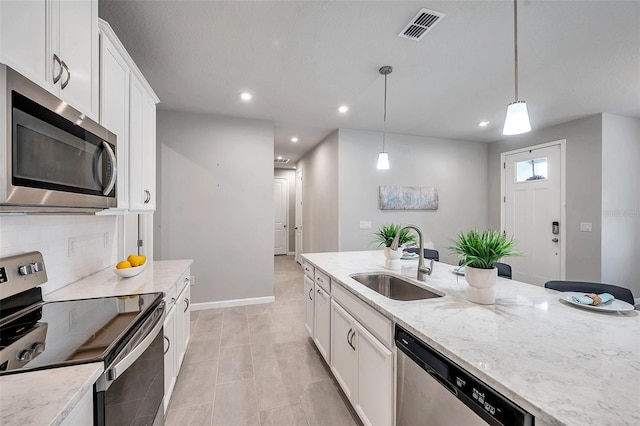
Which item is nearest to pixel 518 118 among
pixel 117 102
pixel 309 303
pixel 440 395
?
pixel 440 395

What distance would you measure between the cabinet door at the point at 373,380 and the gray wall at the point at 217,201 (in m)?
2.56

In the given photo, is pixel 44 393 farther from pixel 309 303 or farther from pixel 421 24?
pixel 421 24

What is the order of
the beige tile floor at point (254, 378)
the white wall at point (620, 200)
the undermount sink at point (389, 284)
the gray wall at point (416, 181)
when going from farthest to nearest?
the gray wall at point (416, 181), the white wall at point (620, 200), the undermount sink at point (389, 284), the beige tile floor at point (254, 378)

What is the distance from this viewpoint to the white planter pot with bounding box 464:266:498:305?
1311mm

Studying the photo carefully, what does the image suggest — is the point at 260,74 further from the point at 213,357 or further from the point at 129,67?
the point at 213,357

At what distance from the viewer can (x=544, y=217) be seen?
4359mm

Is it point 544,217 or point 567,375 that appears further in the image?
point 544,217

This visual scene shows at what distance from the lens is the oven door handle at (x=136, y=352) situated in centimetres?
90

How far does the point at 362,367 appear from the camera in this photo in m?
1.54

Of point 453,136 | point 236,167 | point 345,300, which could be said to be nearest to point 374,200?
point 453,136

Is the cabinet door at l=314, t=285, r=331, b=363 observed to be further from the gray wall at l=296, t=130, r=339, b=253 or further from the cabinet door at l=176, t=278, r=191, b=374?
the gray wall at l=296, t=130, r=339, b=253

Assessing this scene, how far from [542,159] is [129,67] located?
5584 mm

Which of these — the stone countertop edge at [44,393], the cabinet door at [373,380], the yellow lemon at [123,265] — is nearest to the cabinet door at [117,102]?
the yellow lemon at [123,265]

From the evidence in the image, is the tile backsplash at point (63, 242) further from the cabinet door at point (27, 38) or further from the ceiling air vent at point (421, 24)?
the ceiling air vent at point (421, 24)
